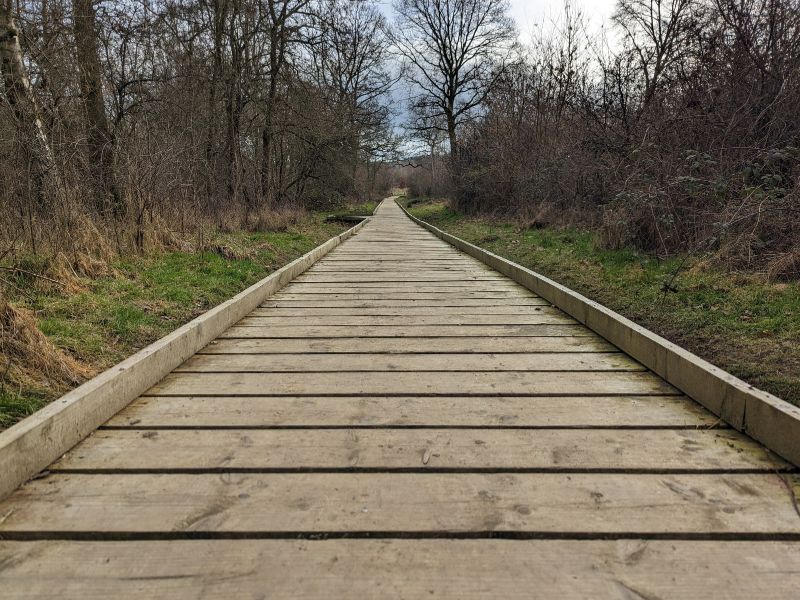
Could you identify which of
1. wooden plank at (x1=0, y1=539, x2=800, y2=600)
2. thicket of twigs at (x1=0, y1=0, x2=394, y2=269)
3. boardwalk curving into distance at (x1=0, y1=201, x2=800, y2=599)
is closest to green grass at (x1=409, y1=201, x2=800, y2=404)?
boardwalk curving into distance at (x1=0, y1=201, x2=800, y2=599)

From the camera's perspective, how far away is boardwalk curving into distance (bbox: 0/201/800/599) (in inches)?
55.0

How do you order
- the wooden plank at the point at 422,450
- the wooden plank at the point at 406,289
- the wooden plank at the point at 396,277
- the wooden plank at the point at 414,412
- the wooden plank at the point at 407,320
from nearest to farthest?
1. the wooden plank at the point at 422,450
2. the wooden plank at the point at 414,412
3. the wooden plank at the point at 407,320
4. the wooden plank at the point at 406,289
5. the wooden plank at the point at 396,277

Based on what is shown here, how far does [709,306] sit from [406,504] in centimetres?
322

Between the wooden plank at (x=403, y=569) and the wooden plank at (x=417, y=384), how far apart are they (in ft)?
4.03

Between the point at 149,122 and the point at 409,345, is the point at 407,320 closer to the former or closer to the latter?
the point at 409,345

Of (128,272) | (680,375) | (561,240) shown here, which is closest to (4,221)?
(128,272)

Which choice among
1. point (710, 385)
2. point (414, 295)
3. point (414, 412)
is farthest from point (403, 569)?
point (414, 295)

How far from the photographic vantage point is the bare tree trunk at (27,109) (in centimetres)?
510

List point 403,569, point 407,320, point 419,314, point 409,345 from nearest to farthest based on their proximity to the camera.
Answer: point 403,569 < point 409,345 < point 407,320 < point 419,314

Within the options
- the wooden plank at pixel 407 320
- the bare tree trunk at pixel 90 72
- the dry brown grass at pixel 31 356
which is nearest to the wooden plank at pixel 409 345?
the wooden plank at pixel 407 320

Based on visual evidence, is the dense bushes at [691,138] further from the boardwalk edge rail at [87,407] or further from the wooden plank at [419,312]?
the boardwalk edge rail at [87,407]

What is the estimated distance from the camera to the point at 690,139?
21.4ft

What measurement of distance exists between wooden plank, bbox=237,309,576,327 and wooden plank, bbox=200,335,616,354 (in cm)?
49

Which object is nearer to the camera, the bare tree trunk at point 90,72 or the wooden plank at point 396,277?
the wooden plank at point 396,277
